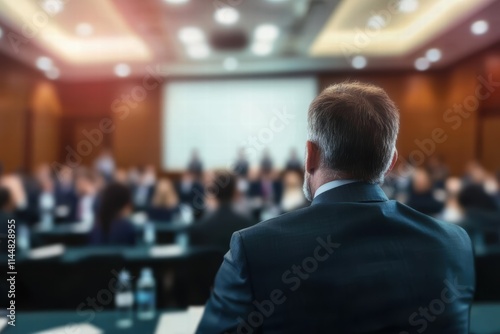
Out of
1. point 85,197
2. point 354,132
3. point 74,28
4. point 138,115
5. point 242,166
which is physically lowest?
point 85,197

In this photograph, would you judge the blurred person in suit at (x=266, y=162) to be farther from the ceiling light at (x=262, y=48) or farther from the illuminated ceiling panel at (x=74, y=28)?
the illuminated ceiling panel at (x=74, y=28)

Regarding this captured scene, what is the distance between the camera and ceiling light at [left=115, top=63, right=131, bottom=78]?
893 cm

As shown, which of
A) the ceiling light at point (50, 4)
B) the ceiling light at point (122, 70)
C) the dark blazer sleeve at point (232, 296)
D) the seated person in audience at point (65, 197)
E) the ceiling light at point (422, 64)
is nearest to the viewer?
the dark blazer sleeve at point (232, 296)

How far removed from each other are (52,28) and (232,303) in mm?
7676

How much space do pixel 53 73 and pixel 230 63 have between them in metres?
3.23

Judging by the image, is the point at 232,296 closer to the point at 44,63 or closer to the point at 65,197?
the point at 65,197

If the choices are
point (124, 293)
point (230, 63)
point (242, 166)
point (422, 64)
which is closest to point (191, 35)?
point (230, 63)

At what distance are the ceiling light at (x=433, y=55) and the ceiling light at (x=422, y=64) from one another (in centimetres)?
12

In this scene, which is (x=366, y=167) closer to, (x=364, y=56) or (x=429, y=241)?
(x=429, y=241)

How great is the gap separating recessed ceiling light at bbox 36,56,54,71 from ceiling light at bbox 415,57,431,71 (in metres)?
6.55

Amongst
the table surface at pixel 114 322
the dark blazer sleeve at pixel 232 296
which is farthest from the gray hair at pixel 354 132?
the table surface at pixel 114 322

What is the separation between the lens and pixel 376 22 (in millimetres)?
6766

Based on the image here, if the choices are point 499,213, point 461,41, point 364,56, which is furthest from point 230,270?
point 364,56

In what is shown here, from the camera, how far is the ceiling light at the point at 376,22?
6371 millimetres
